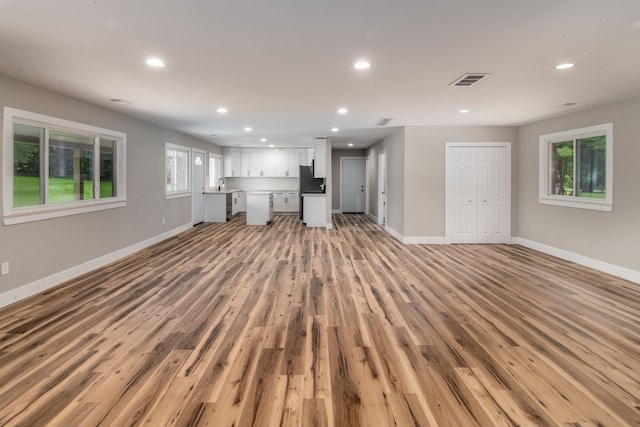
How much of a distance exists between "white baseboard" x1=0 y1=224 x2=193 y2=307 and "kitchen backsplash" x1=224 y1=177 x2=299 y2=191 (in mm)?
6149

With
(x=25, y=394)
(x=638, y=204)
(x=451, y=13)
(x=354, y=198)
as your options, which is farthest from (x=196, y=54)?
(x=354, y=198)

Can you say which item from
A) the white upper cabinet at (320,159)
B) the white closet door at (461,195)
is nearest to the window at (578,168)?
the white closet door at (461,195)

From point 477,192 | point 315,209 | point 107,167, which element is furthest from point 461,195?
point 107,167

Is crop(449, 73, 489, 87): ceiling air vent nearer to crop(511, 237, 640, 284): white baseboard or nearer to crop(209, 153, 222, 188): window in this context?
crop(511, 237, 640, 284): white baseboard

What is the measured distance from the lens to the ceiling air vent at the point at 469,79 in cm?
373

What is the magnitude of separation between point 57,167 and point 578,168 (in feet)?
25.6

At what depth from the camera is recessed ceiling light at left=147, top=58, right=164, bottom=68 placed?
3.29m

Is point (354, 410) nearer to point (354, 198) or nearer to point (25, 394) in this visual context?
point (25, 394)

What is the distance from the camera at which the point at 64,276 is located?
14.8ft

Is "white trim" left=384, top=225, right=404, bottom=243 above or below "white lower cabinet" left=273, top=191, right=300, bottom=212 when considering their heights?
below

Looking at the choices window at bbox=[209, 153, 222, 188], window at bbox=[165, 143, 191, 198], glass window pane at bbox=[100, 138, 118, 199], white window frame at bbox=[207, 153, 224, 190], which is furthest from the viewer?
window at bbox=[209, 153, 222, 188]

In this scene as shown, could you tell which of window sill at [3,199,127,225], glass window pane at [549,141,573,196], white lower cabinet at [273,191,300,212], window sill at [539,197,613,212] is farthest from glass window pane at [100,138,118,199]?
glass window pane at [549,141,573,196]

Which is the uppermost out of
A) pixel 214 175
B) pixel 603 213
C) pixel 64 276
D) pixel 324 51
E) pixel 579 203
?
pixel 324 51

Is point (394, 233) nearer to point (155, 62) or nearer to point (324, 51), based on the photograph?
point (324, 51)
